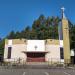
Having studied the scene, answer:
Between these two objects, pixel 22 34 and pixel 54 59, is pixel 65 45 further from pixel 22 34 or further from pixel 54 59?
pixel 22 34

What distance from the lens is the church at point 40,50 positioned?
7725 cm

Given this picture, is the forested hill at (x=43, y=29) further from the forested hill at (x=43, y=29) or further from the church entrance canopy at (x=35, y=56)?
the church entrance canopy at (x=35, y=56)

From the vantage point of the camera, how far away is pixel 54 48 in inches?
3078

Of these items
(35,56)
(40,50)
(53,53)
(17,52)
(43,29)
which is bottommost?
(35,56)

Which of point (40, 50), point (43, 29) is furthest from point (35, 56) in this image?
point (43, 29)

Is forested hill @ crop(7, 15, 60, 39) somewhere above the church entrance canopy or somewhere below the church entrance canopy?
above

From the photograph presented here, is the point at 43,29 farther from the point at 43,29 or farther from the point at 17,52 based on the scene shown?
the point at 17,52

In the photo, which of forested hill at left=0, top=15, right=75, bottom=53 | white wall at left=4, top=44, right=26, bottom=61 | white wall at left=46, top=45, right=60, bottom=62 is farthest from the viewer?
forested hill at left=0, top=15, right=75, bottom=53

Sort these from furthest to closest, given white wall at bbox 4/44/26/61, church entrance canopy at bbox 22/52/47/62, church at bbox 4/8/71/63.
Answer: church entrance canopy at bbox 22/52/47/62, white wall at bbox 4/44/26/61, church at bbox 4/8/71/63

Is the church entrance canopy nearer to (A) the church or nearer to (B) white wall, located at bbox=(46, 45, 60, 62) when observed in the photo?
(A) the church

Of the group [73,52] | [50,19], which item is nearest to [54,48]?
[73,52]

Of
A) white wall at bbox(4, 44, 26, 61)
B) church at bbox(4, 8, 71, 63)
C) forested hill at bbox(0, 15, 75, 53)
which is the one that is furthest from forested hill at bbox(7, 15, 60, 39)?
white wall at bbox(4, 44, 26, 61)

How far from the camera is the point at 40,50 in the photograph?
261 ft

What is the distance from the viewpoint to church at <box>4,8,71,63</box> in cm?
7725
